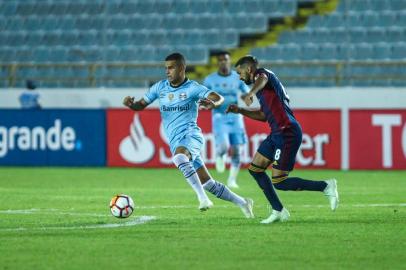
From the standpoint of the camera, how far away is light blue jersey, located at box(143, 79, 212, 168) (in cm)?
1202

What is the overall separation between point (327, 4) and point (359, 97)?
3928mm

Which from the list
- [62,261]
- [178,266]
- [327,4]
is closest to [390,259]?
[178,266]

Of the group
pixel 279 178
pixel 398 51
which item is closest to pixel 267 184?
pixel 279 178

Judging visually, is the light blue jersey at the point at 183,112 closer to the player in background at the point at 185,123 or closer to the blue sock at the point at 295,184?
the player in background at the point at 185,123

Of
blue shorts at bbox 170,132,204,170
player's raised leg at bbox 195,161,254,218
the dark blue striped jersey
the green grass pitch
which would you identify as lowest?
the green grass pitch

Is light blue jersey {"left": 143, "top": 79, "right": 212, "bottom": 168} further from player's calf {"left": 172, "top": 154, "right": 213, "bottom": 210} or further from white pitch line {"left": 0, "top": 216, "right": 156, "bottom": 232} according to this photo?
white pitch line {"left": 0, "top": 216, "right": 156, "bottom": 232}

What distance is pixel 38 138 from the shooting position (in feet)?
75.9

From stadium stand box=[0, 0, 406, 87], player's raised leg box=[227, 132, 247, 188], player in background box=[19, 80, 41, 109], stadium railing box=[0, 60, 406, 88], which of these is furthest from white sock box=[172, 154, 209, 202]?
player in background box=[19, 80, 41, 109]

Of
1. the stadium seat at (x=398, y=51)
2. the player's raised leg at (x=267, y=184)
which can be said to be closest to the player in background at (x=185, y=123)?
the player's raised leg at (x=267, y=184)

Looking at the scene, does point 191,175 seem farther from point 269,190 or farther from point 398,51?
point 398,51

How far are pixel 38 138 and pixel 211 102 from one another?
1224cm

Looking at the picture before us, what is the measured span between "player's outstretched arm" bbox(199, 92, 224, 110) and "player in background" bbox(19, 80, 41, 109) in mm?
12939

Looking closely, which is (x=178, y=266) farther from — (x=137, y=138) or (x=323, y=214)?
(x=137, y=138)

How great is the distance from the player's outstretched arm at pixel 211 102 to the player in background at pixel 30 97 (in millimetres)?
12939
